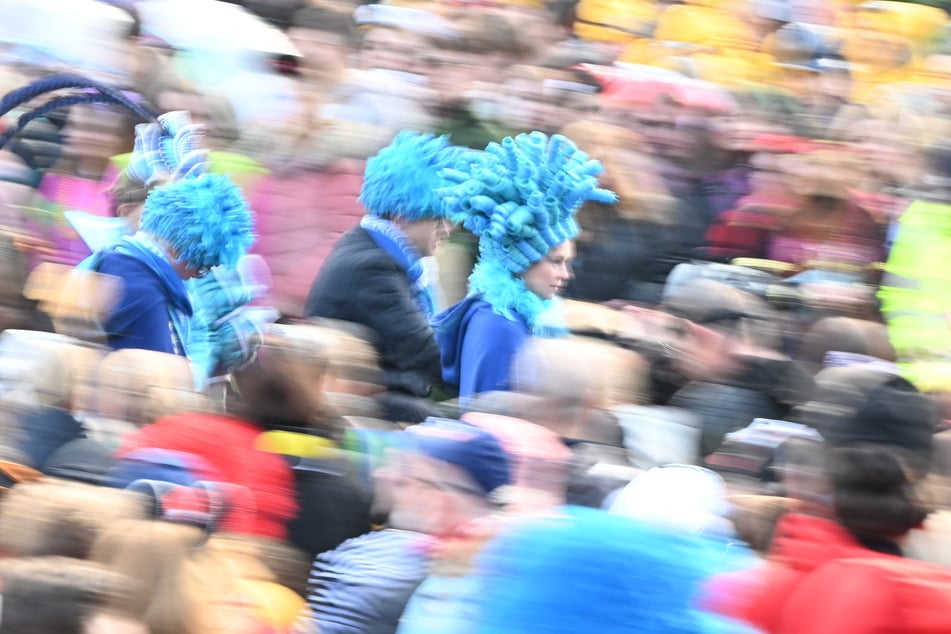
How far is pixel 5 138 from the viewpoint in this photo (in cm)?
508

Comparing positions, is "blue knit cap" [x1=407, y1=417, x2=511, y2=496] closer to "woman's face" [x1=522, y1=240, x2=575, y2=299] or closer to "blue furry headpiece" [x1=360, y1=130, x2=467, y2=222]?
"woman's face" [x1=522, y1=240, x2=575, y2=299]

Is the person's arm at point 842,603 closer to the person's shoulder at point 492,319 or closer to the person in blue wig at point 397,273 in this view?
the person's shoulder at point 492,319

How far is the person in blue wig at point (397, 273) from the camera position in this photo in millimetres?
4562

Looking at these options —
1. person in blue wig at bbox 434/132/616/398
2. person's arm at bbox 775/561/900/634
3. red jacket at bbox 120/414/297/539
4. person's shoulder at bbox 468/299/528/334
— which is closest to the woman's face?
person in blue wig at bbox 434/132/616/398

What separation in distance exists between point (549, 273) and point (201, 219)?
40.2 inches

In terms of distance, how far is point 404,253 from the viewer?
15.3 ft

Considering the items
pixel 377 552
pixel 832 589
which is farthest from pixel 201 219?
pixel 832 589

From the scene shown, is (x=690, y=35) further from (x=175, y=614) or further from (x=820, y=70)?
(x=175, y=614)

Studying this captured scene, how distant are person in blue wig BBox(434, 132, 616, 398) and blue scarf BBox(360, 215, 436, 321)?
0.12 m

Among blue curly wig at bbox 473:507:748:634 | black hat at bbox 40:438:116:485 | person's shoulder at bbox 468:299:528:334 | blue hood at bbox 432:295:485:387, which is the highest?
blue curly wig at bbox 473:507:748:634

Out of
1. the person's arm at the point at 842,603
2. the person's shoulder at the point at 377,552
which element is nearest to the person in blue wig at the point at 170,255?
the person's shoulder at the point at 377,552

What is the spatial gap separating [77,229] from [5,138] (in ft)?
1.59

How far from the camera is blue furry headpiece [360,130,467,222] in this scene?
471 centimetres

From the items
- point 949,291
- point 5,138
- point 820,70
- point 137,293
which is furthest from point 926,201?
point 5,138
